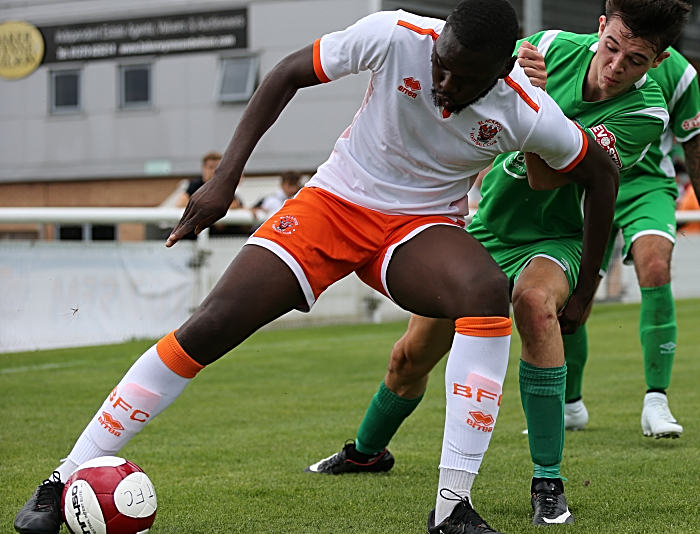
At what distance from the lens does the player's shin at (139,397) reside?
127 inches

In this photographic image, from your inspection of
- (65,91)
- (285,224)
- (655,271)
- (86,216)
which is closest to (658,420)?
(655,271)

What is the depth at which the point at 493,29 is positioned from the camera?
302 cm

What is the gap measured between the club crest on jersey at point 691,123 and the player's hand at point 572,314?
2199 millimetres

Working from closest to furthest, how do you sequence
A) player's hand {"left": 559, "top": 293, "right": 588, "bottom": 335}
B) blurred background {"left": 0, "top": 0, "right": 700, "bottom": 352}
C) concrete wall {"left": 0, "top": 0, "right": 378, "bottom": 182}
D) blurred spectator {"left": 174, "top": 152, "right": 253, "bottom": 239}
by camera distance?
player's hand {"left": 559, "top": 293, "right": 588, "bottom": 335} < blurred spectator {"left": 174, "top": 152, "right": 253, "bottom": 239} < concrete wall {"left": 0, "top": 0, "right": 378, "bottom": 182} < blurred background {"left": 0, "top": 0, "right": 700, "bottom": 352}

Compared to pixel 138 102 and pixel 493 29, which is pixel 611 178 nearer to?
pixel 493 29

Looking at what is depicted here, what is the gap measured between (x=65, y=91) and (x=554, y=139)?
80.4ft

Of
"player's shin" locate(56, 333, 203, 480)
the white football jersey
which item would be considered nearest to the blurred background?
→ the white football jersey

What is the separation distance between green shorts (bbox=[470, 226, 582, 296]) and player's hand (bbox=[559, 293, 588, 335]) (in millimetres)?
129

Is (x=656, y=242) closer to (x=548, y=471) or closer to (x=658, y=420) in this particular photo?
(x=658, y=420)

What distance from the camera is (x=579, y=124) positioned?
387cm

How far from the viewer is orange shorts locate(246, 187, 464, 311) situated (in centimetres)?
336

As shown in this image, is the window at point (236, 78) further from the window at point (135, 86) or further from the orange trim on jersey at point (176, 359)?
the orange trim on jersey at point (176, 359)

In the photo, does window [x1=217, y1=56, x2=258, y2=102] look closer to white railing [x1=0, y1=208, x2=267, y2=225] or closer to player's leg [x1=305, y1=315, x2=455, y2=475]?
white railing [x1=0, y1=208, x2=267, y2=225]

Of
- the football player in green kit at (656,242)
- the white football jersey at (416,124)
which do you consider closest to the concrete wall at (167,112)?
the football player in green kit at (656,242)
